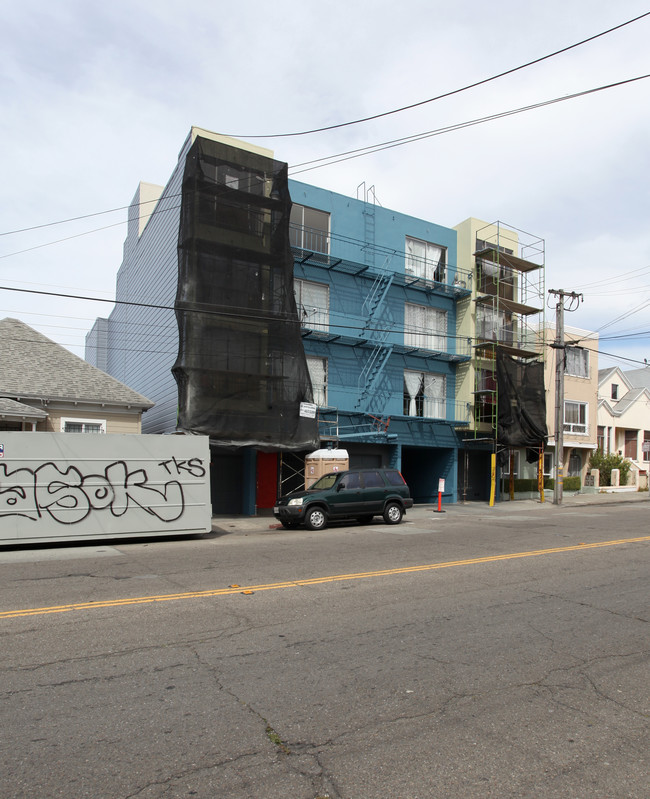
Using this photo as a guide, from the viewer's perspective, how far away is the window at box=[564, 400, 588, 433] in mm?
31891

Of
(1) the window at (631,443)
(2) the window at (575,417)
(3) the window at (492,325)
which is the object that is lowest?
(1) the window at (631,443)

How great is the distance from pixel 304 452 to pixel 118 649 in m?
15.5

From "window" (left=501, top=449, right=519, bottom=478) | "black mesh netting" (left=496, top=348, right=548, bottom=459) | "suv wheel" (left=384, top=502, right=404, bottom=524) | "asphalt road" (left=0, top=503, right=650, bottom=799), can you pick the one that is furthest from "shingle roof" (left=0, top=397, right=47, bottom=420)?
"window" (left=501, top=449, right=519, bottom=478)

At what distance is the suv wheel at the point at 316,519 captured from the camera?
16.2m

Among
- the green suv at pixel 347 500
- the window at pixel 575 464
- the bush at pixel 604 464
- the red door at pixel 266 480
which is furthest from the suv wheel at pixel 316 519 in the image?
the bush at pixel 604 464

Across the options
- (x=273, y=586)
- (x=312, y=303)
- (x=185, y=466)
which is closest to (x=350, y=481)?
(x=185, y=466)

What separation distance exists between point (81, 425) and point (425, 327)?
48.4 feet

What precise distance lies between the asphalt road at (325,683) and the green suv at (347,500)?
665cm

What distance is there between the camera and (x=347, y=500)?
55.5 ft

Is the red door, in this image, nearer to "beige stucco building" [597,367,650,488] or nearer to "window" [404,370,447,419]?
"window" [404,370,447,419]

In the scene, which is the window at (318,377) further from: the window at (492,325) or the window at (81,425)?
the window at (492,325)

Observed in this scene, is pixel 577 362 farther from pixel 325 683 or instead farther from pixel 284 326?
pixel 325 683

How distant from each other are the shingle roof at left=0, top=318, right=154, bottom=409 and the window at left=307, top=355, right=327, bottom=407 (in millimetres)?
6239

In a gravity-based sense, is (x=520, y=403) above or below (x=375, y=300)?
below
